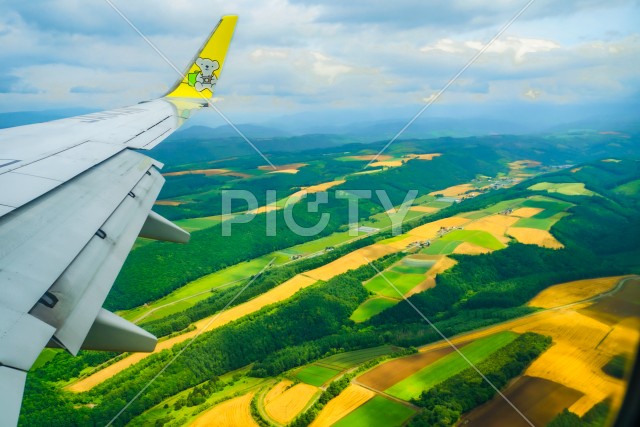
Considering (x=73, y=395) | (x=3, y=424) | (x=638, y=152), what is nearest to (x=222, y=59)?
(x=3, y=424)

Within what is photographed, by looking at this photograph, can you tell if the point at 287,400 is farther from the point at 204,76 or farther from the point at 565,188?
the point at 565,188

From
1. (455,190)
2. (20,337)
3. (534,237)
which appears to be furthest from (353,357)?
(455,190)

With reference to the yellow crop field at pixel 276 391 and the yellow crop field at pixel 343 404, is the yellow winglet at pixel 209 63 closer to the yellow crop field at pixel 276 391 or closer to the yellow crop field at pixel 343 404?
the yellow crop field at pixel 343 404

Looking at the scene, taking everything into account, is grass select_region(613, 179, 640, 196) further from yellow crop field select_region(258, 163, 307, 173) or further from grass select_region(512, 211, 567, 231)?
yellow crop field select_region(258, 163, 307, 173)

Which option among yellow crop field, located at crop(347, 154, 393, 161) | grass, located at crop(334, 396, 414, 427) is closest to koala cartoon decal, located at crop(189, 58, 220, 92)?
grass, located at crop(334, 396, 414, 427)

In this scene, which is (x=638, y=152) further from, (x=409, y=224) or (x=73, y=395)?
(x=73, y=395)
